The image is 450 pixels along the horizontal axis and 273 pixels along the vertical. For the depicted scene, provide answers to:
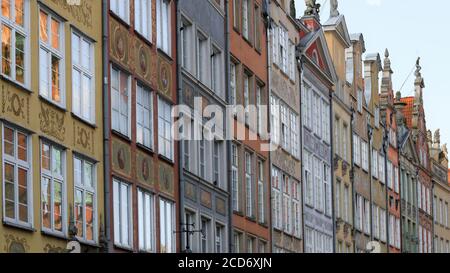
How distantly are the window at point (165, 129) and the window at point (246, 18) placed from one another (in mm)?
9842

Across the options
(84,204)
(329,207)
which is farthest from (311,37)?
(84,204)

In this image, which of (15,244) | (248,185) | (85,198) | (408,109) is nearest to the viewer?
(15,244)

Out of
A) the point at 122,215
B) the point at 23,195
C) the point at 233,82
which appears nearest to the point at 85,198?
the point at 122,215

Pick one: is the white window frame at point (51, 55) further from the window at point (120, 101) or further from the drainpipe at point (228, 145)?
the drainpipe at point (228, 145)

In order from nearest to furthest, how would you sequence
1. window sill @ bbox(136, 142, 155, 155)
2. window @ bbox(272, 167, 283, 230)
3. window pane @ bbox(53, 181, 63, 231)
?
1. window pane @ bbox(53, 181, 63, 231)
2. window sill @ bbox(136, 142, 155, 155)
3. window @ bbox(272, 167, 283, 230)

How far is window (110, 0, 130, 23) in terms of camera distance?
1314 inches

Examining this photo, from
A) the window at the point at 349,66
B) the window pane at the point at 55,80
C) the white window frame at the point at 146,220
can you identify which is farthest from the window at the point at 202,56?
the window at the point at 349,66

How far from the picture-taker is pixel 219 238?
43031 mm

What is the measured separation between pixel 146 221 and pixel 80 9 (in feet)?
21.5

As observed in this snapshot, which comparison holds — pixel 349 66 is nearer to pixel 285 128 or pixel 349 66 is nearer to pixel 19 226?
pixel 285 128

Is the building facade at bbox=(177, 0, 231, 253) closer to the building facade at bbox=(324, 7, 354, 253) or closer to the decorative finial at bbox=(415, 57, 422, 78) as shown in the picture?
the building facade at bbox=(324, 7, 354, 253)

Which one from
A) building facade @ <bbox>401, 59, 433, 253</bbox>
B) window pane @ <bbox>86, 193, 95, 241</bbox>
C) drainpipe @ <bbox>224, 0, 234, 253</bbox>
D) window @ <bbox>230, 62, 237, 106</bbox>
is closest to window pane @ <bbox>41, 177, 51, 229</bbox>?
window pane @ <bbox>86, 193, 95, 241</bbox>

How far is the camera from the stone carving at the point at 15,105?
26800 mm
